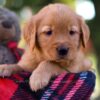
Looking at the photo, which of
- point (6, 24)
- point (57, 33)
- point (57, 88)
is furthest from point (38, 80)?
point (6, 24)

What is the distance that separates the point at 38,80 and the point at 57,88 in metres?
0.18

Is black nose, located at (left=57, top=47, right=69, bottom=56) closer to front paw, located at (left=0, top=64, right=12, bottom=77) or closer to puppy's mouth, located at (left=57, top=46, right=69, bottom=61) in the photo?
puppy's mouth, located at (left=57, top=46, right=69, bottom=61)

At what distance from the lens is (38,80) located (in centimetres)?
314

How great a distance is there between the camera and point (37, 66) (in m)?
3.43

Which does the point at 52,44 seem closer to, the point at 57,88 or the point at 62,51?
the point at 62,51

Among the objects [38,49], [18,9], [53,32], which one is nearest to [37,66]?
[38,49]

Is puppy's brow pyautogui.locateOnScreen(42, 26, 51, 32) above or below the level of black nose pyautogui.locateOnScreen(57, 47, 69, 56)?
above

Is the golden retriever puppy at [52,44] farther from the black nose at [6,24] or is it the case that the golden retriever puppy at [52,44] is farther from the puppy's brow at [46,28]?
the black nose at [6,24]

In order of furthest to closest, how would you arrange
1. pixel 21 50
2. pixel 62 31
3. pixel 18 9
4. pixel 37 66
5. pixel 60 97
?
pixel 18 9, pixel 21 50, pixel 37 66, pixel 62 31, pixel 60 97

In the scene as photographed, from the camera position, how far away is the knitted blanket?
3.00 m

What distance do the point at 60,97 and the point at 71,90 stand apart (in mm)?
84

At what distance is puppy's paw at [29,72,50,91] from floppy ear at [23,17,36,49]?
254 mm

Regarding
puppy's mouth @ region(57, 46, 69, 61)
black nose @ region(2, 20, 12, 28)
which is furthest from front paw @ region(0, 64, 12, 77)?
black nose @ region(2, 20, 12, 28)

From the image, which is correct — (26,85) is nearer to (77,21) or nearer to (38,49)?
(38,49)
